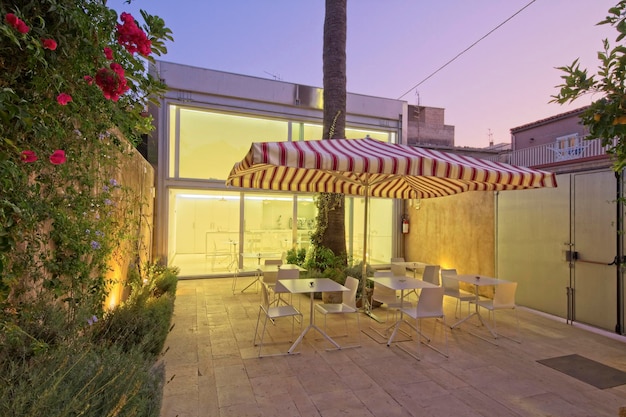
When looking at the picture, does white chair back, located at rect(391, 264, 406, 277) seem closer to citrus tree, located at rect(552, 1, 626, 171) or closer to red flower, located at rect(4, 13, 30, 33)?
citrus tree, located at rect(552, 1, 626, 171)

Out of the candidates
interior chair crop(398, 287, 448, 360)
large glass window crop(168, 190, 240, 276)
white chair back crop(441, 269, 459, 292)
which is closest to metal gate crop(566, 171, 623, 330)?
white chair back crop(441, 269, 459, 292)

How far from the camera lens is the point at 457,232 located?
8570 millimetres

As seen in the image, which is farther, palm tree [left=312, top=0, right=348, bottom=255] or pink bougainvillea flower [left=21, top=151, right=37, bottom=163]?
palm tree [left=312, top=0, right=348, bottom=255]

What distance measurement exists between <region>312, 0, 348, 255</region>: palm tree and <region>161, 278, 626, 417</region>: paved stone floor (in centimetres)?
233

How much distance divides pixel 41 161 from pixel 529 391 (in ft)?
15.2

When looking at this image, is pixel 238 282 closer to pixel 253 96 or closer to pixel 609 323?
pixel 253 96

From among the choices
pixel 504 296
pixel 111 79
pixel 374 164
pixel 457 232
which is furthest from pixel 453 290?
pixel 111 79

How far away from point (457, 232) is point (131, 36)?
8366 millimetres

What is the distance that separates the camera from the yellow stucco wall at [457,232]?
7656mm

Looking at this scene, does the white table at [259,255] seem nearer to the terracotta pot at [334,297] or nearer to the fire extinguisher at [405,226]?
the terracotta pot at [334,297]

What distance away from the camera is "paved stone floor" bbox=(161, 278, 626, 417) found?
3078 mm

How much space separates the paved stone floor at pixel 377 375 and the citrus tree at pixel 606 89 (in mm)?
2399

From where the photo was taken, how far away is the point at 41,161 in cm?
203

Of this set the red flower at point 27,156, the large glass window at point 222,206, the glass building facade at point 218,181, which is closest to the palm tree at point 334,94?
the large glass window at point 222,206
